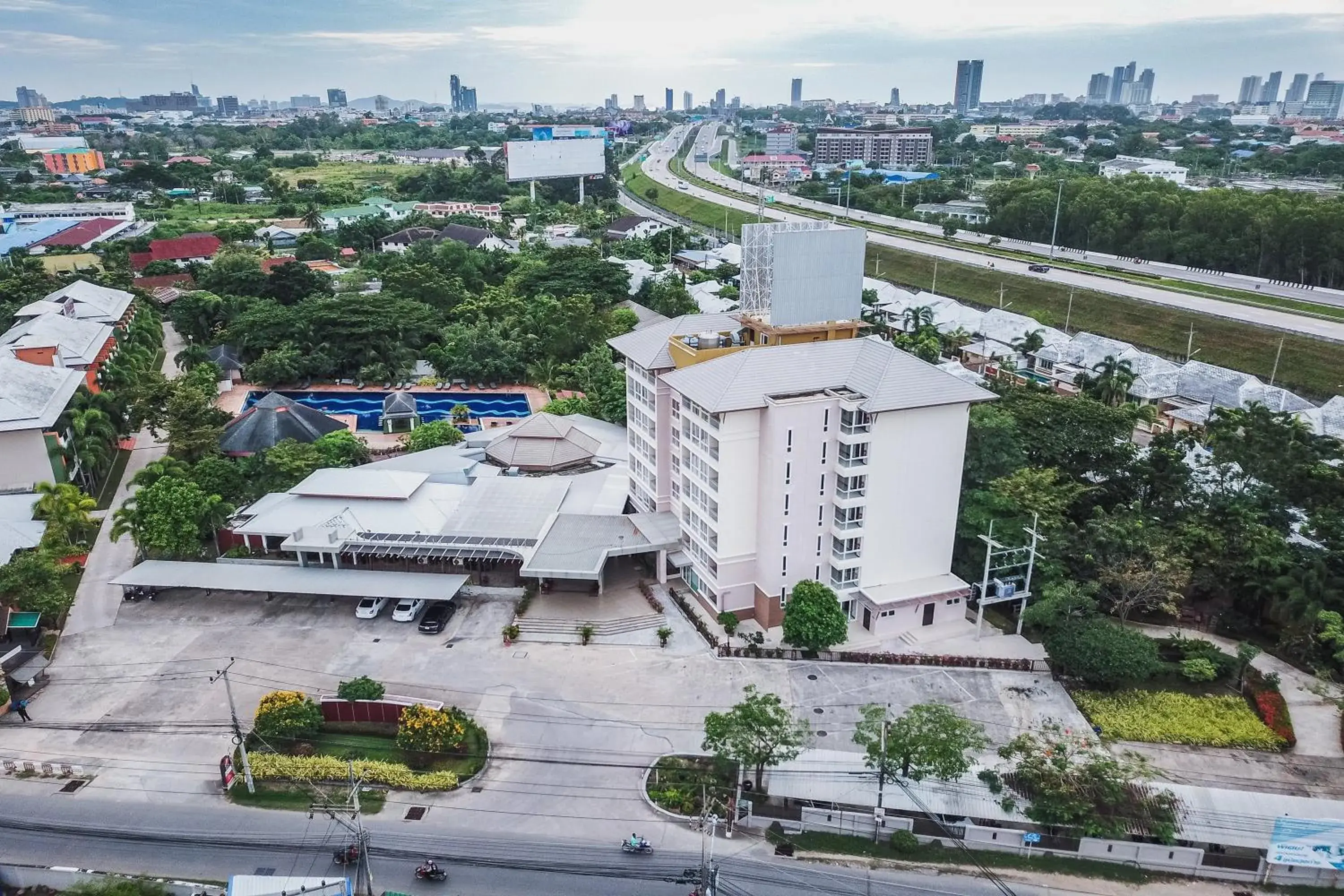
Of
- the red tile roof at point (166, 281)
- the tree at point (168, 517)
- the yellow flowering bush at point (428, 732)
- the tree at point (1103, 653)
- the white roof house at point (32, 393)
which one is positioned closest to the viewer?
the yellow flowering bush at point (428, 732)

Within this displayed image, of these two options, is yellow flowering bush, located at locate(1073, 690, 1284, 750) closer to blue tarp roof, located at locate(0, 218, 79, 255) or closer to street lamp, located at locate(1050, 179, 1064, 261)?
street lamp, located at locate(1050, 179, 1064, 261)

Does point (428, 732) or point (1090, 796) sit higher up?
point (1090, 796)

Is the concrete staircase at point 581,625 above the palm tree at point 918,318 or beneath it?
beneath

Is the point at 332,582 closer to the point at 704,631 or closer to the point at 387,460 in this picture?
the point at 387,460

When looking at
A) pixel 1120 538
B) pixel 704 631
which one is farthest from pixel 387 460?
pixel 1120 538

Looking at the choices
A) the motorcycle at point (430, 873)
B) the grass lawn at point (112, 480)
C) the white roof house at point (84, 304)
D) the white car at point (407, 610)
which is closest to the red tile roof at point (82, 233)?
the white roof house at point (84, 304)

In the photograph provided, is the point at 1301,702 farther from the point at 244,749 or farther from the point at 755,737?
the point at 244,749

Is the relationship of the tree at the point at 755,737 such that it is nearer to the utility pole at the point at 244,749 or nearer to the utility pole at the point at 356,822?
the utility pole at the point at 356,822

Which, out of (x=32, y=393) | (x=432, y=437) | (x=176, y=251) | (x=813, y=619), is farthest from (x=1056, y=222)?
(x=176, y=251)
